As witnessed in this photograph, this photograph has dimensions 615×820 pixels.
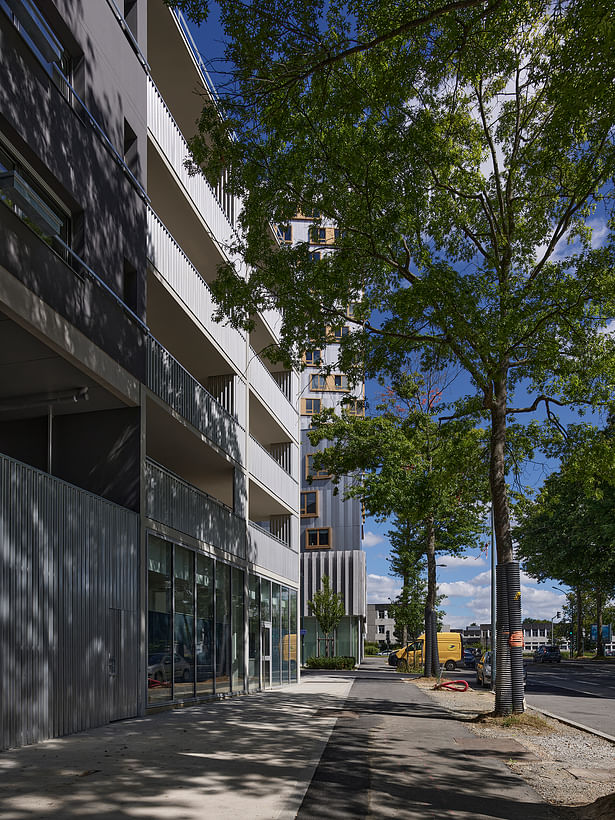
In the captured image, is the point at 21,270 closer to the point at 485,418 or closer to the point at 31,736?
the point at 31,736

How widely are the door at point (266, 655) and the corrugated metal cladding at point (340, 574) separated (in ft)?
98.4

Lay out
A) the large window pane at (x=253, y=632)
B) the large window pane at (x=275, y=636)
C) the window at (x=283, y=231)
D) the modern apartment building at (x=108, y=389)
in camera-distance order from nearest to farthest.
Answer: the modern apartment building at (x=108, y=389) → the window at (x=283, y=231) → the large window pane at (x=253, y=632) → the large window pane at (x=275, y=636)

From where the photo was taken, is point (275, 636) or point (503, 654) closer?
point (503, 654)

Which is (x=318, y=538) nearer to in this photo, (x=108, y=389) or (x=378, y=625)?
(x=108, y=389)

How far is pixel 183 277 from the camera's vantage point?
19750 mm

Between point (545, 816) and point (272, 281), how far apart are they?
40.8ft

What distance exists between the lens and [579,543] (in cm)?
4797

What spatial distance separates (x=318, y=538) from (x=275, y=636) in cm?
3026

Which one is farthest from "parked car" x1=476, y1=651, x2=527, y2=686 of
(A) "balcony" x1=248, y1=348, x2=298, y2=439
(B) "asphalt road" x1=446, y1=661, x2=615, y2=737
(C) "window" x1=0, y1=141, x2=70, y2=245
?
(C) "window" x1=0, y1=141, x2=70, y2=245

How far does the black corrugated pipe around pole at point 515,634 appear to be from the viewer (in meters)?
16.4

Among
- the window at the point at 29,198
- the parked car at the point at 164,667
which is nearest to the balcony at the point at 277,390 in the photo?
the parked car at the point at 164,667

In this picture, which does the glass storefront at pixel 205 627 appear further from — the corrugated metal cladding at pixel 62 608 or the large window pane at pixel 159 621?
the corrugated metal cladding at pixel 62 608

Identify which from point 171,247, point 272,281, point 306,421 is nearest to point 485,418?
point 272,281

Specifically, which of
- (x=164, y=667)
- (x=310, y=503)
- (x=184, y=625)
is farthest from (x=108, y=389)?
(x=310, y=503)
